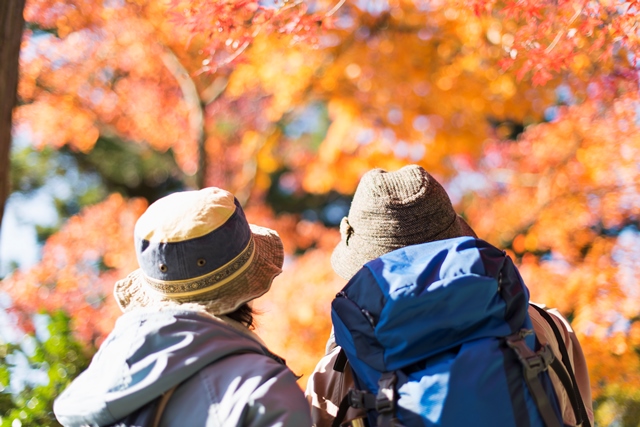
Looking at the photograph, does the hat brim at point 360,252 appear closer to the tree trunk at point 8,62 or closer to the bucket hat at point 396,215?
the bucket hat at point 396,215

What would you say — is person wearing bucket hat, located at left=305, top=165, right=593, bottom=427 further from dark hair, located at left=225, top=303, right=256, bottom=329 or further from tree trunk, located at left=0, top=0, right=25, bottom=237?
tree trunk, located at left=0, top=0, right=25, bottom=237

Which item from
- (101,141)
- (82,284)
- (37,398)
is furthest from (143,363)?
(101,141)

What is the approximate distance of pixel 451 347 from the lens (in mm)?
1250

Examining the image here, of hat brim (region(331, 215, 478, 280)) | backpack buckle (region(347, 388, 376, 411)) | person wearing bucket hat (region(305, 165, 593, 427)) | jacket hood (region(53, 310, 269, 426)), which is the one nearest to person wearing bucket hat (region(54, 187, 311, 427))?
jacket hood (region(53, 310, 269, 426))

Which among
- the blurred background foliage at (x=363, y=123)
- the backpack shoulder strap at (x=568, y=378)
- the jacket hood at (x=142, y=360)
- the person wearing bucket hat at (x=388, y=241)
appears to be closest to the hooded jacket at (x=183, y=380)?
the jacket hood at (x=142, y=360)

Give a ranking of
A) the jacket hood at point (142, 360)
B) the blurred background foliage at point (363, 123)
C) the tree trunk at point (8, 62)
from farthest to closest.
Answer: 1. the blurred background foliage at point (363, 123)
2. the tree trunk at point (8, 62)
3. the jacket hood at point (142, 360)

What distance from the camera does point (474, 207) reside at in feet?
25.0

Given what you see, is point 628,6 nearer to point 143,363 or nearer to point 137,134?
point 143,363

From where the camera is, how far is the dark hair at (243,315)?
1.42 metres

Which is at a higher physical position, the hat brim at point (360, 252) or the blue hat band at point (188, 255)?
the blue hat band at point (188, 255)

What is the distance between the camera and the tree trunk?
2.16 metres

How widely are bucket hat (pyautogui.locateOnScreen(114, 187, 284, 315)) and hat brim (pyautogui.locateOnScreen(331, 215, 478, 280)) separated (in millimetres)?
314

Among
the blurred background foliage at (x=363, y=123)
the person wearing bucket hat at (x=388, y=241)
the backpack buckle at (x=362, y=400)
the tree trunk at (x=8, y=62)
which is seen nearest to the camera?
the backpack buckle at (x=362, y=400)

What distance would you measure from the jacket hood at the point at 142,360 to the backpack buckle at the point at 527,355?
1.83ft
